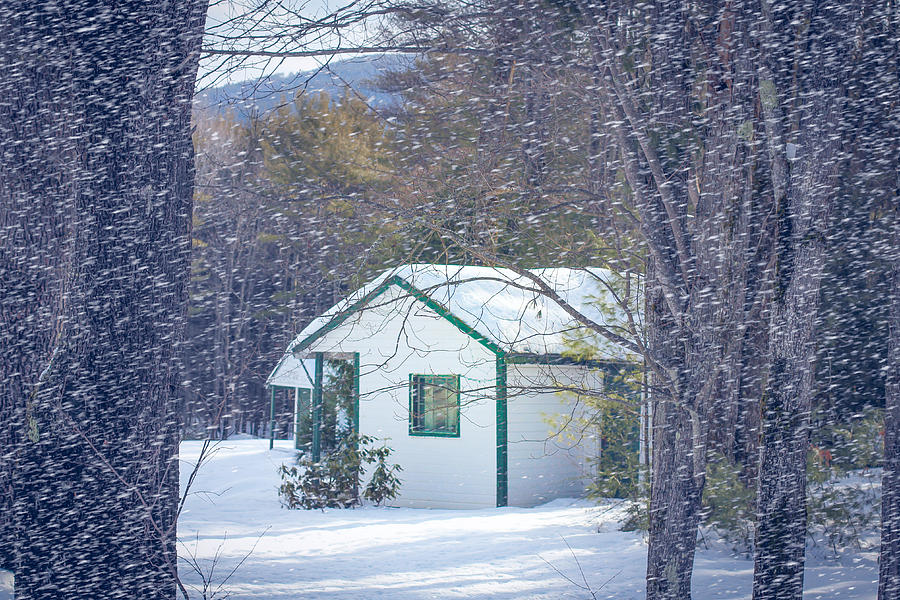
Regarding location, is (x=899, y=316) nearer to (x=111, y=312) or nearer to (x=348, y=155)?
(x=111, y=312)

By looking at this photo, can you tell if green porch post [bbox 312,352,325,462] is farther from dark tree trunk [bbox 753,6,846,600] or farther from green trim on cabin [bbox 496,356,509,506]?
dark tree trunk [bbox 753,6,846,600]

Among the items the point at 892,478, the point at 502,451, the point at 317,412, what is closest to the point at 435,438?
the point at 502,451

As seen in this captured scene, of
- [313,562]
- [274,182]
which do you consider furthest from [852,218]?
[274,182]

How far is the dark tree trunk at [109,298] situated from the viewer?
5.39m

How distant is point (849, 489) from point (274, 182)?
26618 millimetres

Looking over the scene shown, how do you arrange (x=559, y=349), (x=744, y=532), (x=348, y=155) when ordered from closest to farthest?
(x=744, y=532), (x=559, y=349), (x=348, y=155)

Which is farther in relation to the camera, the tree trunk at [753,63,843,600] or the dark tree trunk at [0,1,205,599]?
the tree trunk at [753,63,843,600]

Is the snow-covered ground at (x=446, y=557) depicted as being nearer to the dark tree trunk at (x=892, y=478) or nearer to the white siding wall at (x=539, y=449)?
the white siding wall at (x=539, y=449)

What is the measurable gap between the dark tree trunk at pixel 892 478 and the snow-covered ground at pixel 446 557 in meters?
1.30

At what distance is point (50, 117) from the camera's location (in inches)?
227

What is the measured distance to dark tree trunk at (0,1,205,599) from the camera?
539 centimetres

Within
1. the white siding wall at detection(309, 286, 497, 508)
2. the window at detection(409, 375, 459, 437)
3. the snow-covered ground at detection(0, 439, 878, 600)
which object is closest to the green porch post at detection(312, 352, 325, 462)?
the white siding wall at detection(309, 286, 497, 508)

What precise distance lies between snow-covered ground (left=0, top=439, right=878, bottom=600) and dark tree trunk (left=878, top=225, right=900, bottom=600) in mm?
1268

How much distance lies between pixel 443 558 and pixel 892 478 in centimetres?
540
